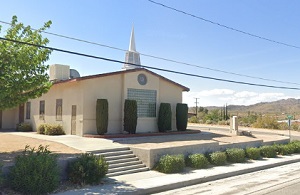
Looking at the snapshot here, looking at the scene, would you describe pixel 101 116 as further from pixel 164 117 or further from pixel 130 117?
pixel 164 117

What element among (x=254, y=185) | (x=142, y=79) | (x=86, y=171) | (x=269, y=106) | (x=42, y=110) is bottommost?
(x=254, y=185)

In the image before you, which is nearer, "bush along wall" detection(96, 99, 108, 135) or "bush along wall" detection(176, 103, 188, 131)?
"bush along wall" detection(96, 99, 108, 135)

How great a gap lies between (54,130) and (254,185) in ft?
44.0

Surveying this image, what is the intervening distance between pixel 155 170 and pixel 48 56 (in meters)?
6.29

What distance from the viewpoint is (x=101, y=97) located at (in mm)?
19141

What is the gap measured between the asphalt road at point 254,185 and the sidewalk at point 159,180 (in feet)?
0.95

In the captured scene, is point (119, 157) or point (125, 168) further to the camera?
point (119, 157)

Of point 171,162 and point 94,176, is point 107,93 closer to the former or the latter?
point 171,162

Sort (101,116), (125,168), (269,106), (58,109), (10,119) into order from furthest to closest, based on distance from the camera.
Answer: (269,106), (10,119), (58,109), (101,116), (125,168)

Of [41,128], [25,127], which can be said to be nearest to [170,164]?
[41,128]

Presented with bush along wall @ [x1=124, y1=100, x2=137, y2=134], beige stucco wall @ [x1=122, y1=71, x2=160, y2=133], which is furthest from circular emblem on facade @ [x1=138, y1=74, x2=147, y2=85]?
bush along wall @ [x1=124, y1=100, x2=137, y2=134]

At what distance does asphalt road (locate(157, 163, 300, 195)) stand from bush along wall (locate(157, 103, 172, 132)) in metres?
8.92

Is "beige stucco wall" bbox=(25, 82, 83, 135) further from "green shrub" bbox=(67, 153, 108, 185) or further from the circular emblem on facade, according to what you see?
"green shrub" bbox=(67, 153, 108, 185)

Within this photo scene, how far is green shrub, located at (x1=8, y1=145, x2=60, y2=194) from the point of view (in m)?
8.23
